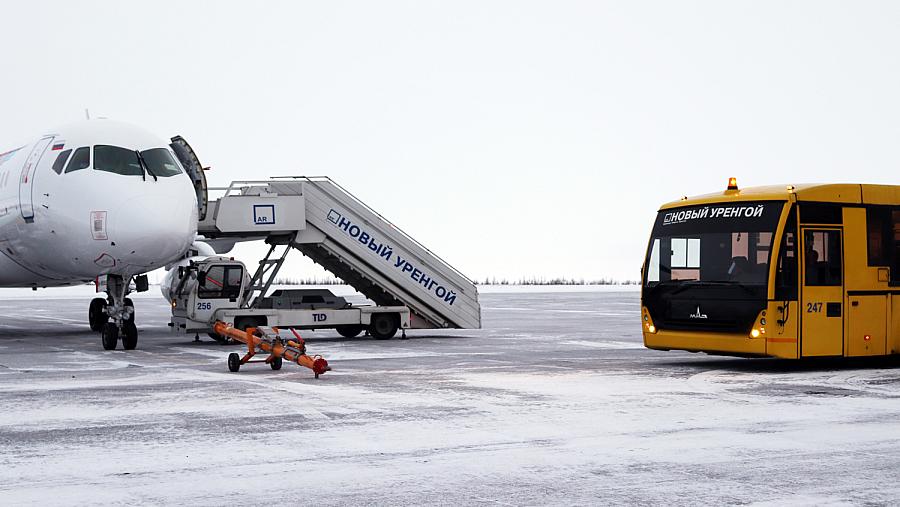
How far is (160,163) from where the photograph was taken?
20391 millimetres

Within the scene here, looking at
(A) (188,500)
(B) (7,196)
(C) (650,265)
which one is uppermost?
(B) (7,196)

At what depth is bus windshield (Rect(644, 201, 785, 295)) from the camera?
16031 millimetres

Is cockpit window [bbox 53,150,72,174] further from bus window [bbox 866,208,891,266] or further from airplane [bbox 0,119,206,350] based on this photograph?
bus window [bbox 866,208,891,266]

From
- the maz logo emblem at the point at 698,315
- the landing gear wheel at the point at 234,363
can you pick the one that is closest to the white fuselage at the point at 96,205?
the landing gear wheel at the point at 234,363

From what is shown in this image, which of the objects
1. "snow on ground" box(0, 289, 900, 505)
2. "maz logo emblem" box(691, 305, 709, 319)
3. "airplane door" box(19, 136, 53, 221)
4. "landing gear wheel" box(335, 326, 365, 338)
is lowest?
"snow on ground" box(0, 289, 900, 505)

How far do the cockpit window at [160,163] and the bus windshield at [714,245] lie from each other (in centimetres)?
906

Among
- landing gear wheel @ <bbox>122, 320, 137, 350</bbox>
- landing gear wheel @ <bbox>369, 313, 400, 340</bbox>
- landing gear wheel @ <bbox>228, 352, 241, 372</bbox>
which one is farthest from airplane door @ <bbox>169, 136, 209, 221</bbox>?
landing gear wheel @ <bbox>228, 352, 241, 372</bbox>

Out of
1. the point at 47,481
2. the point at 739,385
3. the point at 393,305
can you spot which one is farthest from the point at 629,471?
the point at 393,305

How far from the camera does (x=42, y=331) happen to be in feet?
93.7

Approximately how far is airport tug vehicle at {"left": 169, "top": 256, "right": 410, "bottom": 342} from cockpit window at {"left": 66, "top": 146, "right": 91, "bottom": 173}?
12.8 ft

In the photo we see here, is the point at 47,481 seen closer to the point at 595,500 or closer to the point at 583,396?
the point at 595,500

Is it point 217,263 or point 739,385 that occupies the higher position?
point 217,263

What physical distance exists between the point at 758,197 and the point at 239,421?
9.30 m

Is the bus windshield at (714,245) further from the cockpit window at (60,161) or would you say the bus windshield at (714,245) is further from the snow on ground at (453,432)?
the cockpit window at (60,161)
